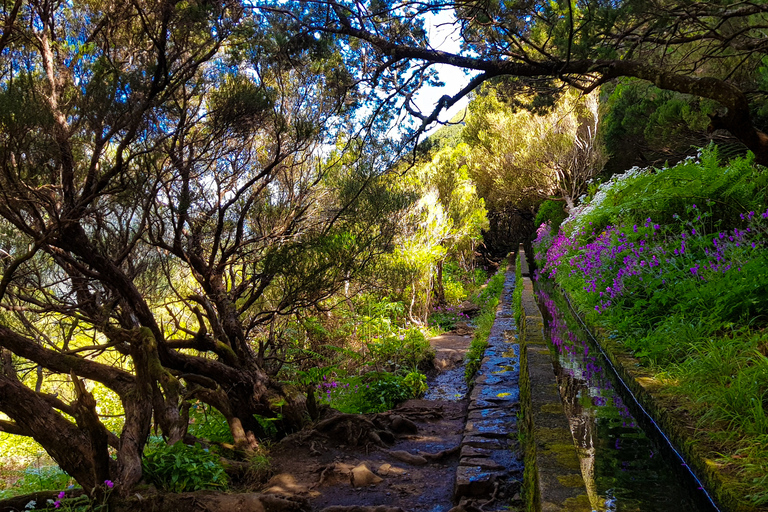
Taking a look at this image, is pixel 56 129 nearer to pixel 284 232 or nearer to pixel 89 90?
pixel 89 90

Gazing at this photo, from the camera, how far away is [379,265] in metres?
9.79

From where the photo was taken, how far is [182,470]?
416cm

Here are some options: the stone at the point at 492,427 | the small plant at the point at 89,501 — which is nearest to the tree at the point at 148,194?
the small plant at the point at 89,501

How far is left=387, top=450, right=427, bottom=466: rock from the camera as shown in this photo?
16.7 feet

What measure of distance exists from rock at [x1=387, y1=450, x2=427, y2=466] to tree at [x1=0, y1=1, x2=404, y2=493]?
1207mm

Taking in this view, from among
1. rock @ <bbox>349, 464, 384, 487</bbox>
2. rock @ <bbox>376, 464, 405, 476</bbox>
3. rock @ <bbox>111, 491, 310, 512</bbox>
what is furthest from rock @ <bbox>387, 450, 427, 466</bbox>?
rock @ <bbox>111, 491, 310, 512</bbox>

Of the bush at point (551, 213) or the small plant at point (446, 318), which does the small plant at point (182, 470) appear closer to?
the small plant at point (446, 318)

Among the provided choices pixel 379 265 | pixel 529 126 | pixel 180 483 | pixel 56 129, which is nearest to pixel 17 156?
pixel 56 129

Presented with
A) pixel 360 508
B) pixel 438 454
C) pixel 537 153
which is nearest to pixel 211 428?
pixel 438 454

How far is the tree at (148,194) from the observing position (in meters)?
4.14

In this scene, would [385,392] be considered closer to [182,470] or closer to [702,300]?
[182,470]

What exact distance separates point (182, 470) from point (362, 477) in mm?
1524

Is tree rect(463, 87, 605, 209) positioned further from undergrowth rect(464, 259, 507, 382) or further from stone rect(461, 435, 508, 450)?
stone rect(461, 435, 508, 450)

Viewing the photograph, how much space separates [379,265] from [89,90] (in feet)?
20.1
